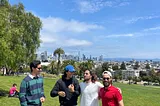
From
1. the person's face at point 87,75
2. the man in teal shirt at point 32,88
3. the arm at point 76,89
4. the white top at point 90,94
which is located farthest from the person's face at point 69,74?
the man in teal shirt at point 32,88

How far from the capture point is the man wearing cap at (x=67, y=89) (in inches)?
213

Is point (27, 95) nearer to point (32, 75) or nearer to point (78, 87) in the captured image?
point (32, 75)

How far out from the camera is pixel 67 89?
17.9 ft

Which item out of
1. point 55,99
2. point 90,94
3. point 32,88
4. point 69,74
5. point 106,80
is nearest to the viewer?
point 106,80

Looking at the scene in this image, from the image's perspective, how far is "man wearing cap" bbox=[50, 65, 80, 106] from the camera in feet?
17.7

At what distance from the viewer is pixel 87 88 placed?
575cm

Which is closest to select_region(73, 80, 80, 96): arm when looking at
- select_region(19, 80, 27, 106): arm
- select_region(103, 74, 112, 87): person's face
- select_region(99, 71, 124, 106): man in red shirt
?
select_region(99, 71, 124, 106): man in red shirt

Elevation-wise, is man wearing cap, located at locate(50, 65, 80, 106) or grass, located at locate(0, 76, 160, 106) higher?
man wearing cap, located at locate(50, 65, 80, 106)

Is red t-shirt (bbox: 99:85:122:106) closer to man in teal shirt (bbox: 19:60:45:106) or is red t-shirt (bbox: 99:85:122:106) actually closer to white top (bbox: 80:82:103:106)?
white top (bbox: 80:82:103:106)

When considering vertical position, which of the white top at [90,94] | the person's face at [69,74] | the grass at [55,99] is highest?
the person's face at [69,74]

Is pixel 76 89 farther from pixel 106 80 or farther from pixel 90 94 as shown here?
pixel 106 80

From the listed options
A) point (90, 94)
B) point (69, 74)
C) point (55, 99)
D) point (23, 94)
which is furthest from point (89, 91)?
point (55, 99)

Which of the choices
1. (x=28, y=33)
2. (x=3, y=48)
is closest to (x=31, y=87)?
(x=3, y=48)

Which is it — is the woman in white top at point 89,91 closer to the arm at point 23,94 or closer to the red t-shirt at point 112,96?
the red t-shirt at point 112,96
